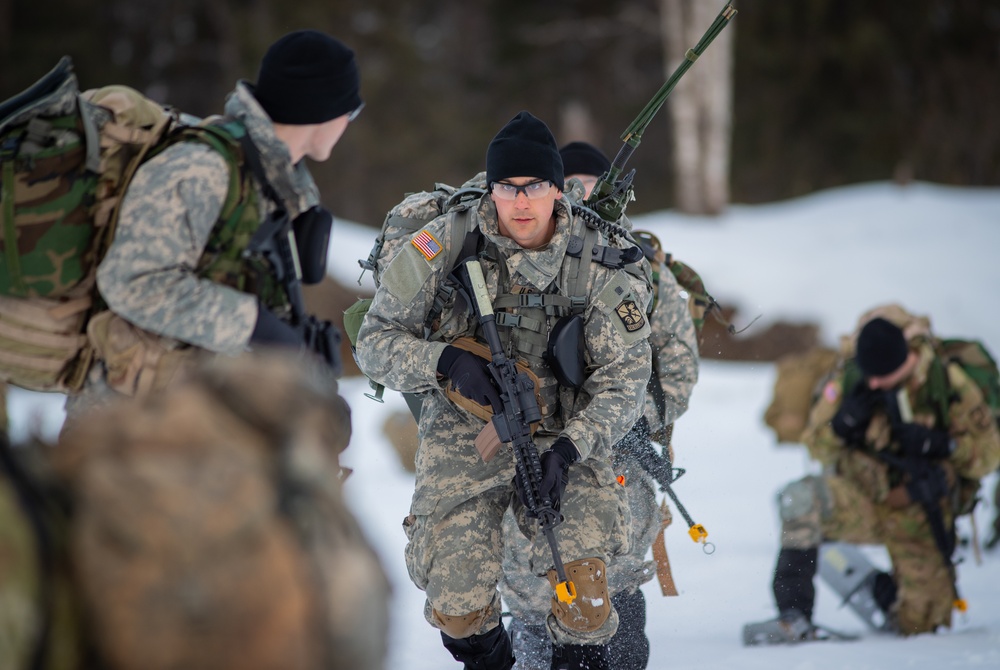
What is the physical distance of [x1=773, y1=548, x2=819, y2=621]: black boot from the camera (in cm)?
543

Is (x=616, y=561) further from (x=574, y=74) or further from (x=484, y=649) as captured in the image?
(x=574, y=74)

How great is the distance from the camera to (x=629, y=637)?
161 inches

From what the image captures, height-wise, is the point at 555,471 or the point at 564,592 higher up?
the point at 555,471

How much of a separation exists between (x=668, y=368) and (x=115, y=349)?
7.74ft

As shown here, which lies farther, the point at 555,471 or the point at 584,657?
the point at 584,657

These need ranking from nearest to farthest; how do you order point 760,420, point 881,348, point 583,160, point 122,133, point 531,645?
point 122,133 → point 531,645 → point 583,160 → point 881,348 → point 760,420

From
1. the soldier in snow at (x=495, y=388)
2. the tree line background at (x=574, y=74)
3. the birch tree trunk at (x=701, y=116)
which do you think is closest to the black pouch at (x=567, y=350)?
the soldier in snow at (x=495, y=388)

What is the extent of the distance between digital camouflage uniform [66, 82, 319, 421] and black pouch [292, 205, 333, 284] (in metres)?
0.47

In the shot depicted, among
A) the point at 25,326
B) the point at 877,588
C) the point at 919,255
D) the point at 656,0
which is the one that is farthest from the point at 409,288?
the point at 656,0

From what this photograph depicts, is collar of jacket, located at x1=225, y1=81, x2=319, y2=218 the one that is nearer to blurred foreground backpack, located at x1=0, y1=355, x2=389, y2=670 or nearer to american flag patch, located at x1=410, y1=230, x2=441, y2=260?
american flag patch, located at x1=410, y1=230, x2=441, y2=260

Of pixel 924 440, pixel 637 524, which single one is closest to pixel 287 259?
pixel 637 524

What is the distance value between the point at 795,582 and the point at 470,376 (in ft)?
9.49

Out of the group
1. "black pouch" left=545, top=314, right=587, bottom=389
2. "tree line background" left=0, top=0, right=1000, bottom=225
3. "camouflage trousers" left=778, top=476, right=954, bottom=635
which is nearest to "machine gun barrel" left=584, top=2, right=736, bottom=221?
"black pouch" left=545, top=314, right=587, bottom=389

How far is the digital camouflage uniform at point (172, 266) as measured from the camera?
2.83m
